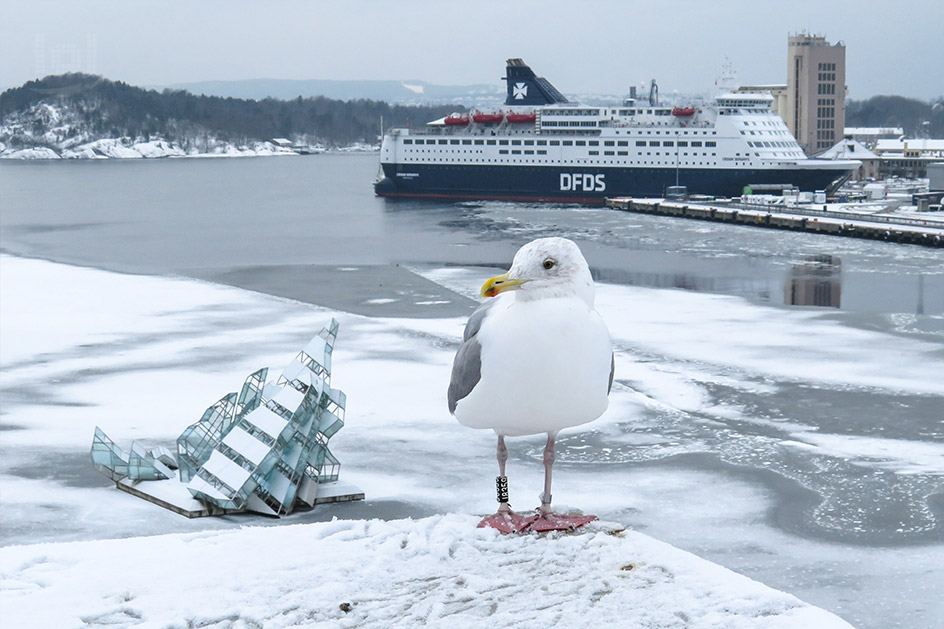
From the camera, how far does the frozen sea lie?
1063 cm

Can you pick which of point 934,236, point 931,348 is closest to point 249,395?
point 931,348

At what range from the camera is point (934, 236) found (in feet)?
126

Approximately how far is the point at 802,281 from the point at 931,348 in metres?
10.9

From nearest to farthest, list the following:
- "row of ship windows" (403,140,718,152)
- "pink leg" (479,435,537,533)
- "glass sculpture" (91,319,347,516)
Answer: "pink leg" (479,435,537,533) → "glass sculpture" (91,319,347,516) → "row of ship windows" (403,140,718,152)

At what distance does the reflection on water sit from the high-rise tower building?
61.3 metres

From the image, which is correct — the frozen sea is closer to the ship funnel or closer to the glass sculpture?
the glass sculpture

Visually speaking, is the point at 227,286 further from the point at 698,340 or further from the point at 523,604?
the point at 523,604

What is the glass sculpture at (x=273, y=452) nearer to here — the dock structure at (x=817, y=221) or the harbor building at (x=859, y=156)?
the dock structure at (x=817, y=221)

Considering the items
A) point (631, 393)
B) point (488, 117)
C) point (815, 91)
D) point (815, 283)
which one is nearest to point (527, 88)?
point (488, 117)

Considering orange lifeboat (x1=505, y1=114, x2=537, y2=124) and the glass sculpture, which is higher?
orange lifeboat (x1=505, y1=114, x2=537, y2=124)

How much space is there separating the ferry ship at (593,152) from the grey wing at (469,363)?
55.7m

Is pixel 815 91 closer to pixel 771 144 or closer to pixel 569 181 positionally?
pixel 771 144

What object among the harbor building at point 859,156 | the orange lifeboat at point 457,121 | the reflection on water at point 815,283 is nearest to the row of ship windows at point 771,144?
the harbor building at point 859,156

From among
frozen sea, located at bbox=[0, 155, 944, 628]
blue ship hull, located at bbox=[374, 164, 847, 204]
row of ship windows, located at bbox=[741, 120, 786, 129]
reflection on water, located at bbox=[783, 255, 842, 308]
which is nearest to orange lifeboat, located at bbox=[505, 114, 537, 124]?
blue ship hull, located at bbox=[374, 164, 847, 204]
